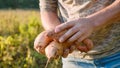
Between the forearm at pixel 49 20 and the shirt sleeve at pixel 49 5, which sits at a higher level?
the shirt sleeve at pixel 49 5

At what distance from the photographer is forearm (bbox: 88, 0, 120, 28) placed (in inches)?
94.2

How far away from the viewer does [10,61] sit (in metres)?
5.35

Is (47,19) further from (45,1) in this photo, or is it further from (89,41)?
(89,41)

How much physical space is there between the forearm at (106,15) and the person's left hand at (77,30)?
0.12 ft

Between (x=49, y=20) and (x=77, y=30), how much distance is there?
0.53 meters

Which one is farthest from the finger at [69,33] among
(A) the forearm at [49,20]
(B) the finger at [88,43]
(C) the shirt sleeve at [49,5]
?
(C) the shirt sleeve at [49,5]

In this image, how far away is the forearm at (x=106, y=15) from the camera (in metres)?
2.39

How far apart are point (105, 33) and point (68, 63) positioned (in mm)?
295

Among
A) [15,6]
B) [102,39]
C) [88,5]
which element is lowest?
[15,6]

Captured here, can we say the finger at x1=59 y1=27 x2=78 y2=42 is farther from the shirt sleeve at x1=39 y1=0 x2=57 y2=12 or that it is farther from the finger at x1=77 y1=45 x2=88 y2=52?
the shirt sleeve at x1=39 y1=0 x2=57 y2=12

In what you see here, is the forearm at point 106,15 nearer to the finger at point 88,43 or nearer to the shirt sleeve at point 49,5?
the finger at point 88,43

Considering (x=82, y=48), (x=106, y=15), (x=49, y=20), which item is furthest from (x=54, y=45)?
(x=49, y=20)

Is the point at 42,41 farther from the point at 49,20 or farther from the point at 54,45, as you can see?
the point at 49,20

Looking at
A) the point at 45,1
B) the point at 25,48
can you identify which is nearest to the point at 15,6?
the point at 25,48
